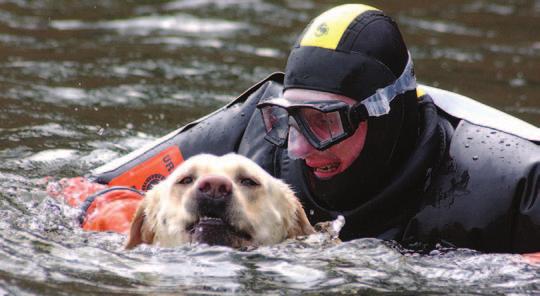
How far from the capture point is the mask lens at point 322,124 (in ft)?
16.6

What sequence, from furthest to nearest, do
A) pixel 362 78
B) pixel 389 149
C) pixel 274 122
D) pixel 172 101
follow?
pixel 172 101
pixel 274 122
pixel 389 149
pixel 362 78

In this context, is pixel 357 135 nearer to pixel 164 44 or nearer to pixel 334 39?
pixel 334 39

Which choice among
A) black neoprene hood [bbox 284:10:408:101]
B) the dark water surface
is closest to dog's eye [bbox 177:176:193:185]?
the dark water surface

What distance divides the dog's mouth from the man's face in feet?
2.20

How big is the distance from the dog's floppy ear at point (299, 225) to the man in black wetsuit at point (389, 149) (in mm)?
267

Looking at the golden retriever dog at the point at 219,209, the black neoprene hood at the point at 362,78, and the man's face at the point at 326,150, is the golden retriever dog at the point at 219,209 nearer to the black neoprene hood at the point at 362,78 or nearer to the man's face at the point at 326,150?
the man's face at the point at 326,150

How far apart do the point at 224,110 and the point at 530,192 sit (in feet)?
7.02

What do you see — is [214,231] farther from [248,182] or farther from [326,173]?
[326,173]

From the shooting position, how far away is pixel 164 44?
444 inches

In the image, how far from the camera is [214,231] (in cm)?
470

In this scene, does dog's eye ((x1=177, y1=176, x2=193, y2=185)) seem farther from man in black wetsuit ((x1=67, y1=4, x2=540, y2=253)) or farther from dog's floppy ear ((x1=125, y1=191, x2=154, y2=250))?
man in black wetsuit ((x1=67, y1=4, x2=540, y2=253))

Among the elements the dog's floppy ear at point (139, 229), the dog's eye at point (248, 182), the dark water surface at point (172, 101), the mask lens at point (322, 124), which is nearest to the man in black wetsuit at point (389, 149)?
the mask lens at point (322, 124)

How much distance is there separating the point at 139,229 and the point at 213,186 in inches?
26.1

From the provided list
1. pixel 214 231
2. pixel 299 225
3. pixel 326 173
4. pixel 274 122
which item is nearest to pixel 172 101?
pixel 274 122
